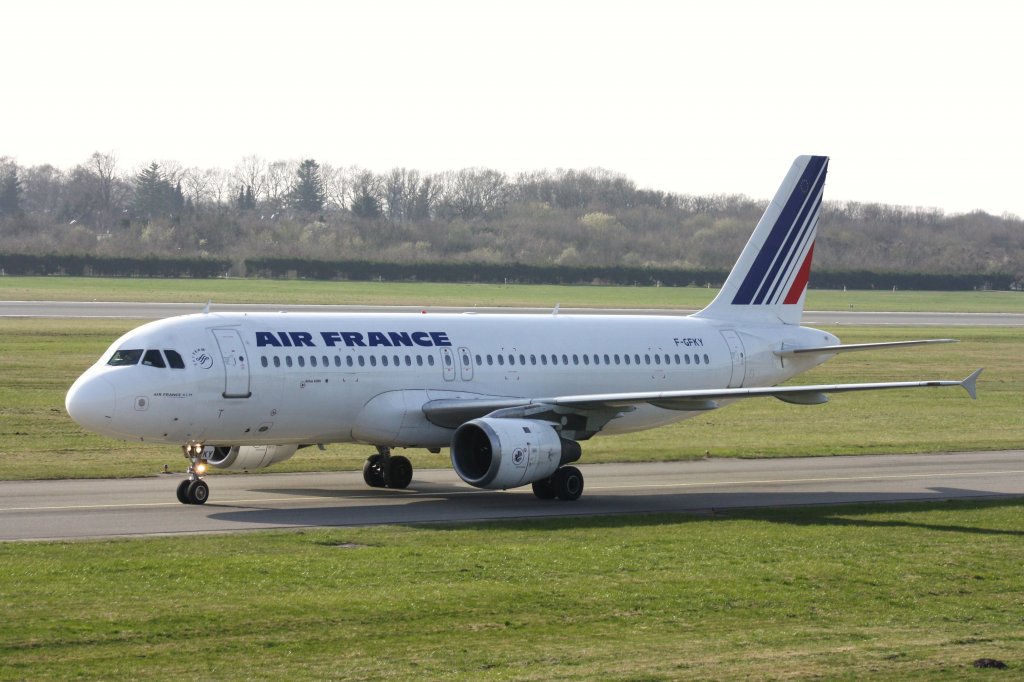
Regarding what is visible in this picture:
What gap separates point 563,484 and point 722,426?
57.1 feet

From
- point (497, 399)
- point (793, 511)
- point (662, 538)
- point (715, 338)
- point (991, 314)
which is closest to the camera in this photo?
point (662, 538)

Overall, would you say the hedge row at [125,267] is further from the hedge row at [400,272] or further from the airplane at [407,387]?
the airplane at [407,387]

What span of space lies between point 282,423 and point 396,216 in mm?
165467

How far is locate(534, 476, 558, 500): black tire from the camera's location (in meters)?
30.4

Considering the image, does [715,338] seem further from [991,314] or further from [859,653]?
[991,314]

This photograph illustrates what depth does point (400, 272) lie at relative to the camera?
5418 inches

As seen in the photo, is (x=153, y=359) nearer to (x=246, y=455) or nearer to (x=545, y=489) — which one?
(x=246, y=455)

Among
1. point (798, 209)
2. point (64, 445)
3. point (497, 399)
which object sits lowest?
point (64, 445)

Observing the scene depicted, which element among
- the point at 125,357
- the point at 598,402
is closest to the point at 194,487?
the point at 125,357

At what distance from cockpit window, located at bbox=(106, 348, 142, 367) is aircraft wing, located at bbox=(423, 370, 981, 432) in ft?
20.3

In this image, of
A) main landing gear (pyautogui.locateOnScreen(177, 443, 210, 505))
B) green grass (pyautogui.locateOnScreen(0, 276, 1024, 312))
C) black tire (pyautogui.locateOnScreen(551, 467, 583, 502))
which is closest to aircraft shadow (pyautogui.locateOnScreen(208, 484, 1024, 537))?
black tire (pyautogui.locateOnScreen(551, 467, 583, 502))

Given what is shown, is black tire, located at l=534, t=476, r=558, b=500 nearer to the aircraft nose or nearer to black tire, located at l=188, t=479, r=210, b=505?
black tire, located at l=188, t=479, r=210, b=505

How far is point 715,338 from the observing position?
3750 centimetres

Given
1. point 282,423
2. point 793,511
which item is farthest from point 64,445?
point 793,511
